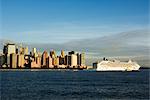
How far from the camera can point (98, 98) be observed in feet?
146

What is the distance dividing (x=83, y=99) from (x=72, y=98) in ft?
4.85

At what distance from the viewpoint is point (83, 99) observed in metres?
43.8

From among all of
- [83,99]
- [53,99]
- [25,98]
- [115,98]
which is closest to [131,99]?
[115,98]

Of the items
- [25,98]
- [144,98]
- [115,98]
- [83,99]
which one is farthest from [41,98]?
[144,98]

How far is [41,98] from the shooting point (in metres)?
44.2

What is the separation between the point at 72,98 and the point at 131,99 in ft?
22.7

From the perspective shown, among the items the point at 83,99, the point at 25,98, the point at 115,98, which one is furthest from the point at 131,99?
the point at 25,98

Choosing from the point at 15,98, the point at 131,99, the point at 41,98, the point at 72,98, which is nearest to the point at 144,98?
the point at 131,99

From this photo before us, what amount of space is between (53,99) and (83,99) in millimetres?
3556

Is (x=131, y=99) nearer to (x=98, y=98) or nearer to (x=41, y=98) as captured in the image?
(x=98, y=98)

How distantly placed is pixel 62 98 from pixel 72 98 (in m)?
1.19

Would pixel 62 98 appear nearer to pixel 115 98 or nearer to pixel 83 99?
pixel 83 99

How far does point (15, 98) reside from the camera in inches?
1721

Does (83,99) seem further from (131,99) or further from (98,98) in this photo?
(131,99)
